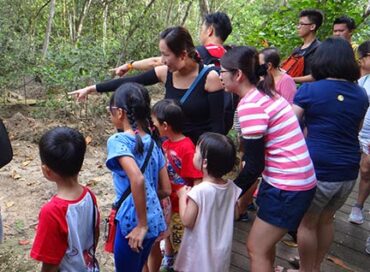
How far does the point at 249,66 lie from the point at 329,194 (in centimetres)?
89

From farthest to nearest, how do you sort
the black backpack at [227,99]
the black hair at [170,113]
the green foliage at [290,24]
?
1. the green foliage at [290,24]
2. the black backpack at [227,99]
3. the black hair at [170,113]

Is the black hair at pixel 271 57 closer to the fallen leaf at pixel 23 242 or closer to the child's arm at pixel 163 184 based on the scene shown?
the child's arm at pixel 163 184

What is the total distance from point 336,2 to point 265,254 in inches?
161

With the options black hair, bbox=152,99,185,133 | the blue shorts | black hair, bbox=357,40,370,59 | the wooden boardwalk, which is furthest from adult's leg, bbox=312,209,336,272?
black hair, bbox=357,40,370,59

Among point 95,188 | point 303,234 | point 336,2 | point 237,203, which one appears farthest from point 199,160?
point 336,2

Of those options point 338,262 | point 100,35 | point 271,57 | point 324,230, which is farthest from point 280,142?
point 100,35

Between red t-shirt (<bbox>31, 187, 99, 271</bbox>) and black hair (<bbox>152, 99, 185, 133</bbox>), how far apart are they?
0.71m

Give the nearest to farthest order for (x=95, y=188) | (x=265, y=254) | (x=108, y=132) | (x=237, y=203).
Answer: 1. (x=265, y=254)
2. (x=237, y=203)
3. (x=95, y=188)
4. (x=108, y=132)

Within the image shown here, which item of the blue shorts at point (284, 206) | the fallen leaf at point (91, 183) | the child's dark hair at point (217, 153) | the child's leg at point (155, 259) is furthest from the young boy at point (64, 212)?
the fallen leaf at point (91, 183)

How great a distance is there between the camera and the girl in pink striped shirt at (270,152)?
6.53 feet

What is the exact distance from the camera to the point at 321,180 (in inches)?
90.1

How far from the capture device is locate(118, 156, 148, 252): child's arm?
6.21 feet

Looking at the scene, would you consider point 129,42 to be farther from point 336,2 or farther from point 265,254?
point 265,254

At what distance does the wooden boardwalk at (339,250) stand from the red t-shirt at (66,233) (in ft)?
4.77
